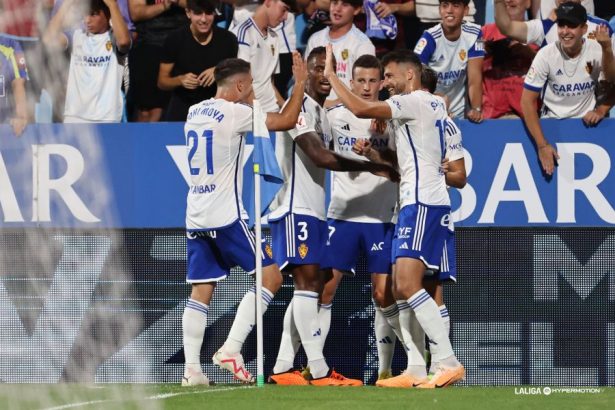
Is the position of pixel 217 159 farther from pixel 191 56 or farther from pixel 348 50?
pixel 348 50

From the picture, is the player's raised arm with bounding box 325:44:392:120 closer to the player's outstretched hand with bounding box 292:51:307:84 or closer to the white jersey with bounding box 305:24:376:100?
the player's outstretched hand with bounding box 292:51:307:84

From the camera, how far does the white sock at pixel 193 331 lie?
951 cm

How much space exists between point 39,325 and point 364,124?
3118mm

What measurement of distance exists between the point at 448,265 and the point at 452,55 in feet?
7.96

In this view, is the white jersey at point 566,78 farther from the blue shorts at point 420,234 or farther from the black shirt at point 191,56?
the black shirt at point 191,56

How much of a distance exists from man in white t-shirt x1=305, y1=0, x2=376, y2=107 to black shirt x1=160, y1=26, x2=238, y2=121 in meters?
0.76

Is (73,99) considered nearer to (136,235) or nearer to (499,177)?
(136,235)

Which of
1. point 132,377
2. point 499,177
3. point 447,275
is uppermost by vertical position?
point 499,177

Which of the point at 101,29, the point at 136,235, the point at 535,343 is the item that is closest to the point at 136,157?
the point at 136,235

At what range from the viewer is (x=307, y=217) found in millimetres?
9609

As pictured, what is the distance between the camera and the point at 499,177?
10250 mm

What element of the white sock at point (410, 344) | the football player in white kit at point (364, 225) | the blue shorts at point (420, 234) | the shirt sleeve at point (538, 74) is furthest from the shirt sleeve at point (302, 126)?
the shirt sleeve at point (538, 74)

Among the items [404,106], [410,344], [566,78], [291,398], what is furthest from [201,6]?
[291,398]

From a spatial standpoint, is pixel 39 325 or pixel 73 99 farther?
pixel 73 99
